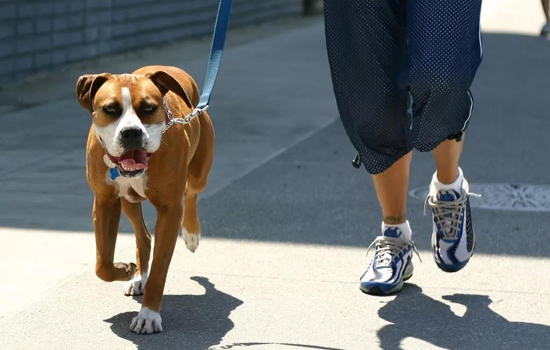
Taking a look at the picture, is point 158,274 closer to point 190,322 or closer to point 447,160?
point 190,322

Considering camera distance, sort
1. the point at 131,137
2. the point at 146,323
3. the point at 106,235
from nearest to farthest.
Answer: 1. the point at 131,137
2. the point at 146,323
3. the point at 106,235

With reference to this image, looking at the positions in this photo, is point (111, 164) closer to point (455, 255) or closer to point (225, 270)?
point (225, 270)

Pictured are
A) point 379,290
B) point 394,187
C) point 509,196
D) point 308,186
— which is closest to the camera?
point 379,290

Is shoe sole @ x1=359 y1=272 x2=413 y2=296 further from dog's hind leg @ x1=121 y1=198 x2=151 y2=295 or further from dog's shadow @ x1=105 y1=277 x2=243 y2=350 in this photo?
dog's hind leg @ x1=121 y1=198 x2=151 y2=295

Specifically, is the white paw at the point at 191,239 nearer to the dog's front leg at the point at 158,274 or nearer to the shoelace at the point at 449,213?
the dog's front leg at the point at 158,274

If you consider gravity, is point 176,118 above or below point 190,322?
above

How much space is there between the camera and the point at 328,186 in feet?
23.8

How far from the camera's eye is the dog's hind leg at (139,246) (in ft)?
15.7

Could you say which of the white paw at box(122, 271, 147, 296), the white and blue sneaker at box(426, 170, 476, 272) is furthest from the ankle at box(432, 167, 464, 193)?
the white paw at box(122, 271, 147, 296)

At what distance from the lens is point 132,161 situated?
4059mm

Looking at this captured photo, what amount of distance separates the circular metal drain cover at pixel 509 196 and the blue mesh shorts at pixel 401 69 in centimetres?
205

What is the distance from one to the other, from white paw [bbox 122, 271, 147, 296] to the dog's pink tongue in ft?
2.90

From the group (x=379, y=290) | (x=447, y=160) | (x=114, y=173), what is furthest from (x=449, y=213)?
(x=114, y=173)

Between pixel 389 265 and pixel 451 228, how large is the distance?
34cm
